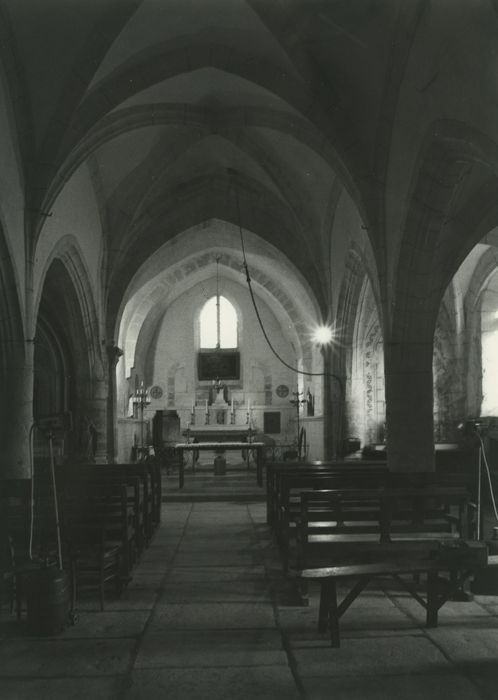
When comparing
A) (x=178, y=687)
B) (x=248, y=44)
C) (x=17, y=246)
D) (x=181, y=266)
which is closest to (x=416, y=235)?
(x=248, y=44)

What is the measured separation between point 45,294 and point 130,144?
14.8 ft

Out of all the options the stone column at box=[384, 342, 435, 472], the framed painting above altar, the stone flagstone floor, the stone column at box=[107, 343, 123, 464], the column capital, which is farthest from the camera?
the framed painting above altar

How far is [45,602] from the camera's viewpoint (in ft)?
15.8

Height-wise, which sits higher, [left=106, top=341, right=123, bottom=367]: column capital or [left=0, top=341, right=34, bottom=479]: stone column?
[left=106, top=341, right=123, bottom=367]: column capital

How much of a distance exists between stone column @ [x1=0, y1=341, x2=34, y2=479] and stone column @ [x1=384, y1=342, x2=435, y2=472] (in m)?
5.56

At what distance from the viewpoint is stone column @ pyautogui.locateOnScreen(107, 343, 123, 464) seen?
15953 millimetres

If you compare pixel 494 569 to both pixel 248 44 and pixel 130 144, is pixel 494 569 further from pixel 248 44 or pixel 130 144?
pixel 130 144

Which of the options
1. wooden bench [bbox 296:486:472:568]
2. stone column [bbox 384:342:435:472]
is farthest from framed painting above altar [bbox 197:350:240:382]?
wooden bench [bbox 296:486:472:568]

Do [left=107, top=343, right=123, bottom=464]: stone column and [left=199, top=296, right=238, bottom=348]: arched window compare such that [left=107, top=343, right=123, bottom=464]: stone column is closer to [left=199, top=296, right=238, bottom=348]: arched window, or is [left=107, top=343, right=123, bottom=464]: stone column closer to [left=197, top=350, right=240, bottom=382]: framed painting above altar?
[left=197, top=350, right=240, bottom=382]: framed painting above altar

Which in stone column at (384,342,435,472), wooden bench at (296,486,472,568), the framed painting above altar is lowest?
wooden bench at (296,486,472,568)

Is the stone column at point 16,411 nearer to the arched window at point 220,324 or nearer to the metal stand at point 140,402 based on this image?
the metal stand at point 140,402

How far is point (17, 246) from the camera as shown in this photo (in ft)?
A: 33.6

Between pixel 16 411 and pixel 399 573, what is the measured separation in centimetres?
732

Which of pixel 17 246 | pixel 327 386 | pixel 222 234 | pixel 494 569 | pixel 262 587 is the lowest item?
pixel 262 587
